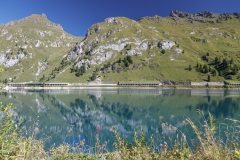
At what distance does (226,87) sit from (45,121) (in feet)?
594

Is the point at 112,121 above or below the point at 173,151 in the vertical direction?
below

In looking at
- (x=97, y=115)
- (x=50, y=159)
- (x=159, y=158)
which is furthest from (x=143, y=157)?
(x=97, y=115)

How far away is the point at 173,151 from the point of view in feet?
26.3

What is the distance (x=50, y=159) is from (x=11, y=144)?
10.4ft

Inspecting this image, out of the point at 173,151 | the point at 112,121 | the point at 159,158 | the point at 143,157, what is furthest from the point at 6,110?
the point at 112,121

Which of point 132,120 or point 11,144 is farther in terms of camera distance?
point 132,120

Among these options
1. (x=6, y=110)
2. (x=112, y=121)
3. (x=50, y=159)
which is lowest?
(x=112, y=121)

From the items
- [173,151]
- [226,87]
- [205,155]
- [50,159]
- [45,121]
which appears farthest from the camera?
[226,87]

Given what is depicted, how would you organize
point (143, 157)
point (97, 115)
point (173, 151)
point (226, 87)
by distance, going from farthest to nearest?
point (226, 87) < point (97, 115) < point (173, 151) < point (143, 157)

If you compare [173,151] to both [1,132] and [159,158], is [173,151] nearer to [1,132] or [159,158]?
[159,158]

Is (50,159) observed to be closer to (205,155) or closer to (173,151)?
(173,151)

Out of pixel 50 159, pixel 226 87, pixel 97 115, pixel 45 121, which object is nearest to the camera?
pixel 50 159

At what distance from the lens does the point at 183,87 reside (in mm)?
199750

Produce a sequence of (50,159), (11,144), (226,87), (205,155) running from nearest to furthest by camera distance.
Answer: (11,144), (205,155), (50,159), (226,87)
